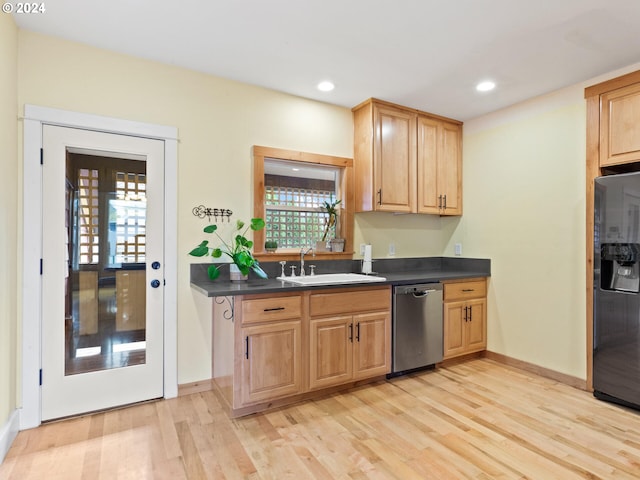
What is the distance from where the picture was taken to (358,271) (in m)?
3.61

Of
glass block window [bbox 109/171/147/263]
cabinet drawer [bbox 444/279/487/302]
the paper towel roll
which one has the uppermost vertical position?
glass block window [bbox 109/171/147/263]

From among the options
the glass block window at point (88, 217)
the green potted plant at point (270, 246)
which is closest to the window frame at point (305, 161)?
the green potted plant at point (270, 246)

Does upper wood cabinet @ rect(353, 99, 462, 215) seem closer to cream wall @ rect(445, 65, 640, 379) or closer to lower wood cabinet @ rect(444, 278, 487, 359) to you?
cream wall @ rect(445, 65, 640, 379)

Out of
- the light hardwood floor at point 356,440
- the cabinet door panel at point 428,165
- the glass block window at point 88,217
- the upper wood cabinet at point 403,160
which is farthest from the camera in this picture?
the cabinet door panel at point 428,165

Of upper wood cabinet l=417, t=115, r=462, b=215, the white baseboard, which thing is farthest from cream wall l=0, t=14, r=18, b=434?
upper wood cabinet l=417, t=115, r=462, b=215

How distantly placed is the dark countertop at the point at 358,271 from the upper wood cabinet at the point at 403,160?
22.8 inches

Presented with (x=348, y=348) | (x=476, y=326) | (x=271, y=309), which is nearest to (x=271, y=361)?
(x=271, y=309)

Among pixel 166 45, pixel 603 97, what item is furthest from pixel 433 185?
pixel 166 45

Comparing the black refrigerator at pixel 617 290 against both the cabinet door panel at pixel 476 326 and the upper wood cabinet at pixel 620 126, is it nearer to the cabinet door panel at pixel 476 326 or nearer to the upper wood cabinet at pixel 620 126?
the upper wood cabinet at pixel 620 126

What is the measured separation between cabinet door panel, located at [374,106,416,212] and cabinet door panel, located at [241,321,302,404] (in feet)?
4.92

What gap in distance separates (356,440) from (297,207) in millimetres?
1974

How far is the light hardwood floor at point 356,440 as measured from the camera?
74.6 inches

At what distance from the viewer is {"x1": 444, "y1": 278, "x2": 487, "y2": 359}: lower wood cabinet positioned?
3418 millimetres

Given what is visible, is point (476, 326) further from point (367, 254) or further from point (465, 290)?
point (367, 254)
